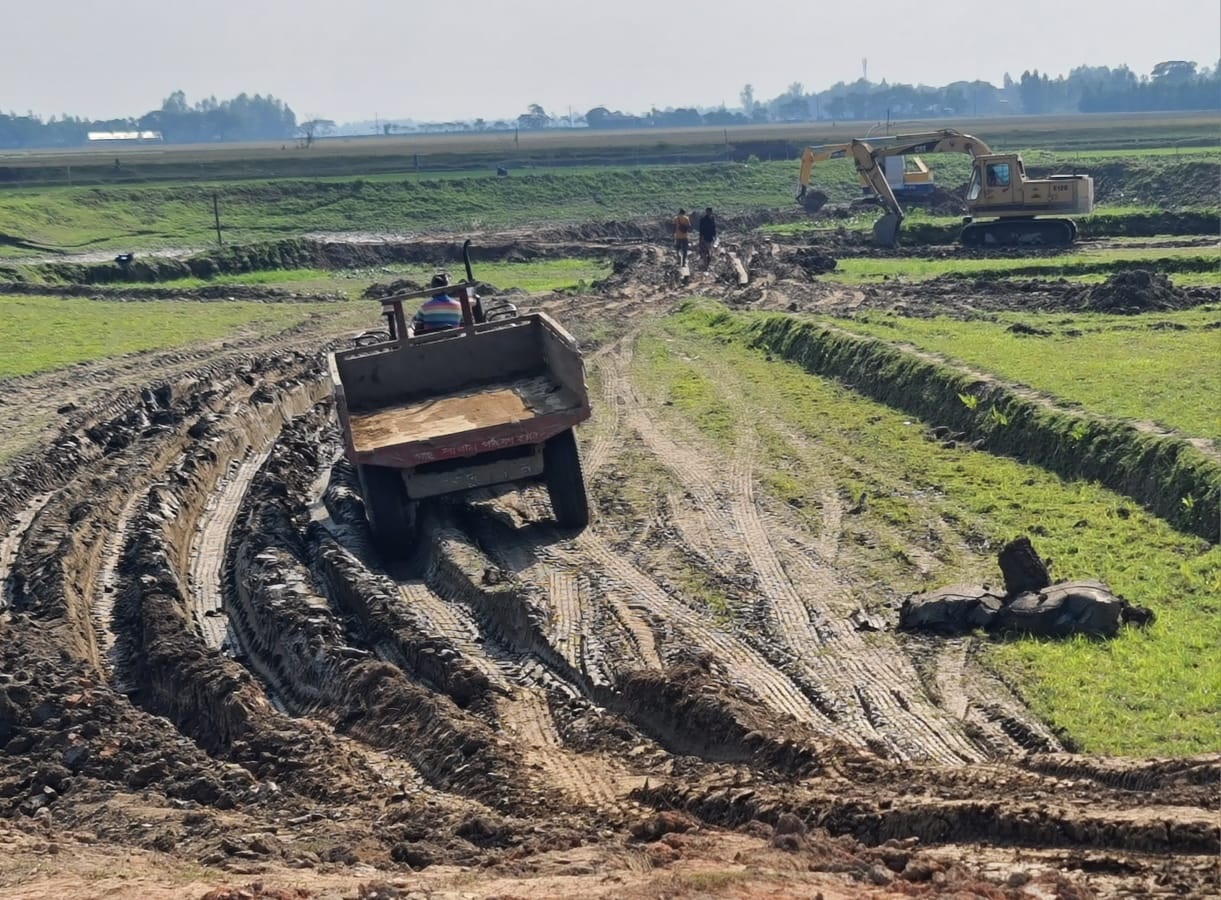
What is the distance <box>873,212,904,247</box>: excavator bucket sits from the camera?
43.5 meters

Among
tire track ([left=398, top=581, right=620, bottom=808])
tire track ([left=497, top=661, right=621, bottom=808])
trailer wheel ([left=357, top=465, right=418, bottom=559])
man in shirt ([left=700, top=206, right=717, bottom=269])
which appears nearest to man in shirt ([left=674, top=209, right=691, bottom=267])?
man in shirt ([left=700, top=206, right=717, bottom=269])

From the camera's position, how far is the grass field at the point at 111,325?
27.4 meters

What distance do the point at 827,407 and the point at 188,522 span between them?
849 centimetres

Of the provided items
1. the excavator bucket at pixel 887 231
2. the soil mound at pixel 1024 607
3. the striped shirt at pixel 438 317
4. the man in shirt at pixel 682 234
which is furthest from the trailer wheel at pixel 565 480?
the excavator bucket at pixel 887 231

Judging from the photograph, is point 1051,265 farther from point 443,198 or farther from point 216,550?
point 443,198

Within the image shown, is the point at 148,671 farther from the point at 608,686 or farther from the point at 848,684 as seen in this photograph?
the point at 848,684

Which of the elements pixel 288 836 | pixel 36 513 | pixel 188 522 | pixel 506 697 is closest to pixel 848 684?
pixel 506 697

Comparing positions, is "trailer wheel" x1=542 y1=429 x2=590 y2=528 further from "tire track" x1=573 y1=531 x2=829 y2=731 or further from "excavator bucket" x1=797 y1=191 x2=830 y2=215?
"excavator bucket" x1=797 y1=191 x2=830 y2=215

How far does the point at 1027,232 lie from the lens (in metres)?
42.0

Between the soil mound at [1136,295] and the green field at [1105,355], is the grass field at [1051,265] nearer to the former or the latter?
the soil mound at [1136,295]

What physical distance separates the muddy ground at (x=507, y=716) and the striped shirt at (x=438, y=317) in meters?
2.45

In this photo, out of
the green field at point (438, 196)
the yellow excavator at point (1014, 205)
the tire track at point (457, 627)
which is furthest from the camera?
the green field at point (438, 196)

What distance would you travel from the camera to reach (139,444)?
19766 millimetres

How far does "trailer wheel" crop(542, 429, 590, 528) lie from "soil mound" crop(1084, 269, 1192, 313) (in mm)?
14329
